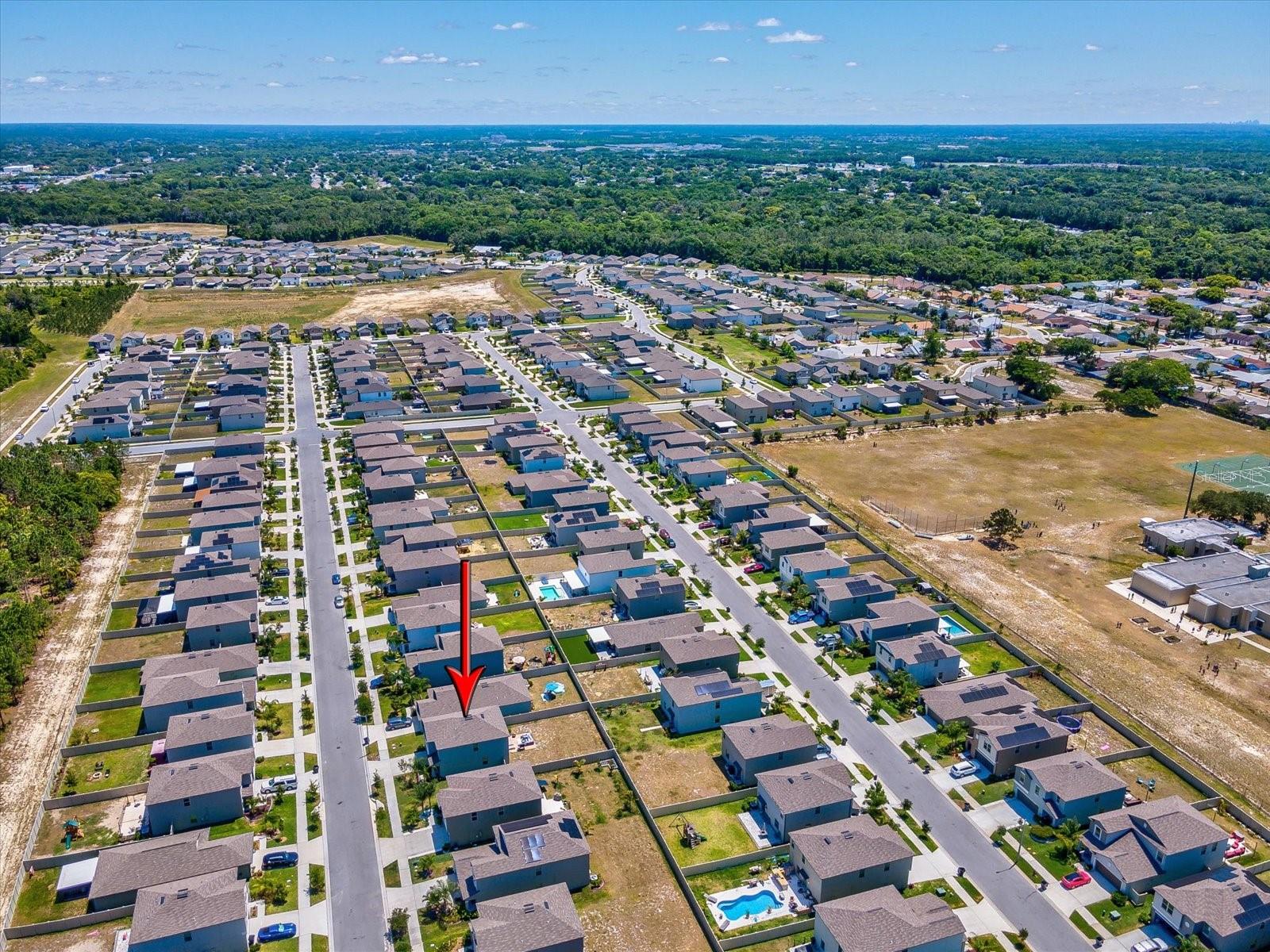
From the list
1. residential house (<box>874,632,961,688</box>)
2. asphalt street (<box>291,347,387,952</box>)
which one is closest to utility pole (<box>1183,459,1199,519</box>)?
residential house (<box>874,632,961,688</box>)

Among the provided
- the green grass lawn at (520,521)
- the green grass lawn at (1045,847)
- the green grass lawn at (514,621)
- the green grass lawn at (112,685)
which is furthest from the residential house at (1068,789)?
the green grass lawn at (112,685)

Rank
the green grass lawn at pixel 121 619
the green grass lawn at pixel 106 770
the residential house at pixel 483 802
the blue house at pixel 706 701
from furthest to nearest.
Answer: the green grass lawn at pixel 121 619
the blue house at pixel 706 701
the green grass lawn at pixel 106 770
the residential house at pixel 483 802

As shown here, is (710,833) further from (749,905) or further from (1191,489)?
(1191,489)

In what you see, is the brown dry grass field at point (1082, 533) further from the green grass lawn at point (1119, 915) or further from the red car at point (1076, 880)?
the red car at point (1076, 880)

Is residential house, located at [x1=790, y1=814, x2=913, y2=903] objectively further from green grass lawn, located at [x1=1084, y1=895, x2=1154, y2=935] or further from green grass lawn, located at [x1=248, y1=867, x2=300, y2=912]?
green grass lawn, located at [x1=248, y1=867, x2=300, y2=912]

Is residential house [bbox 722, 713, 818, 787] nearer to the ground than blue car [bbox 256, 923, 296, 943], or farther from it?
farther from it

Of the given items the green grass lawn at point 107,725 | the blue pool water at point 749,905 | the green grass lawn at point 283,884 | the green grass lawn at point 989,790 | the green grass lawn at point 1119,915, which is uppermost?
the green grass lawn at point 107,725
